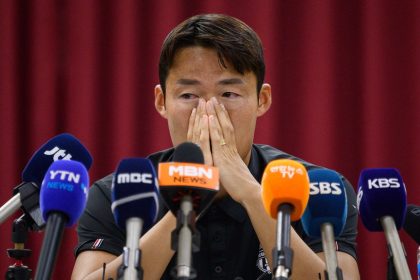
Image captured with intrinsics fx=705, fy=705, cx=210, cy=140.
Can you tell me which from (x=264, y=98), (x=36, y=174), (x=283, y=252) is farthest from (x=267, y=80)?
(x=283, y=252)

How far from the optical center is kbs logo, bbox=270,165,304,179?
103cm

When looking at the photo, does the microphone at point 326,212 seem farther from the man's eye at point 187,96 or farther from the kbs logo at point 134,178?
the man's eye at point 187,96

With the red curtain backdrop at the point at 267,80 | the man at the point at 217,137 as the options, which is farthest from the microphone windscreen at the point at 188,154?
the red curtain backdrop at the point at 267,80

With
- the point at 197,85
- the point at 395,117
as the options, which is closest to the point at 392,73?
the point at 395,117

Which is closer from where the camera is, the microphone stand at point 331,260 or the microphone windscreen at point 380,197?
the microphone stand at point 331,260

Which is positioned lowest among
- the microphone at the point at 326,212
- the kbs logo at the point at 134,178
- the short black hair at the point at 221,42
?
the microphone at the point at 326,212

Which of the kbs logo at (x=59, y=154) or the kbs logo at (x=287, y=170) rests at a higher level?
the kbs logo at (x=59, y=154)

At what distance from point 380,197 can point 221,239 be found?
27.6 inches

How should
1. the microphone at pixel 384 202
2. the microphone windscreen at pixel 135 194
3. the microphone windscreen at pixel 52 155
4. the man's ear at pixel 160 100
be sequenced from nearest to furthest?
the microphone windscreen at pixel 135 194
the microphone at pixel 384 202
the microphone windscreen at pixel 52 155
the man's ear at pixel 160 100

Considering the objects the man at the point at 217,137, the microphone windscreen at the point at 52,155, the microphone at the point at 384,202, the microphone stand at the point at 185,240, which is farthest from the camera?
the man at the point at 217,137

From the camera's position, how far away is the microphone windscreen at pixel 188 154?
1.01 meters

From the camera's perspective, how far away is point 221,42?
1819 millimetres

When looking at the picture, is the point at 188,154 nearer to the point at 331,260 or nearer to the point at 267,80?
the point at 331,260

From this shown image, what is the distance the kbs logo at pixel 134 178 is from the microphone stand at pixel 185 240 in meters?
0.07
